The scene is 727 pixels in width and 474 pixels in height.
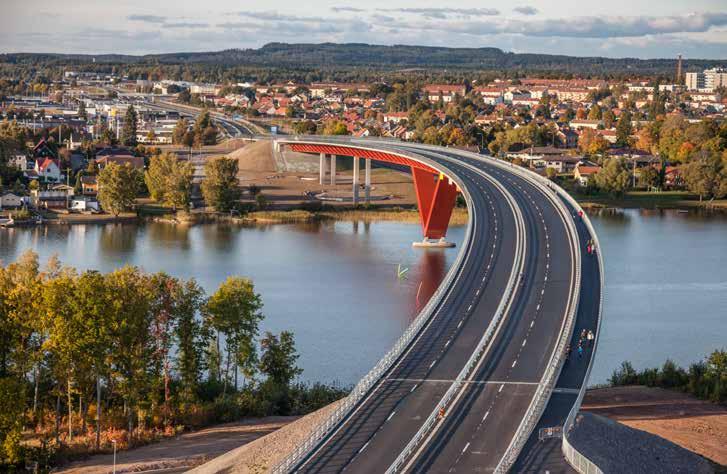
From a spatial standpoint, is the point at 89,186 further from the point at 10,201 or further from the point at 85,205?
the point at 10,201

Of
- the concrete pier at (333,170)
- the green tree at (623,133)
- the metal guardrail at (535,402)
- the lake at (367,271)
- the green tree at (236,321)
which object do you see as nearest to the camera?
the metal guardrail at (535,402)

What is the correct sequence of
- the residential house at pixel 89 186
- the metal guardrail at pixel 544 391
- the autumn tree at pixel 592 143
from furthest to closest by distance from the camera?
the autumn tree at pixel 592 143, the residential house at pixel 89 186, the metal guardrail at pixel 544 391

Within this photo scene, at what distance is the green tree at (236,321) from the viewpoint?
1825 centimetres

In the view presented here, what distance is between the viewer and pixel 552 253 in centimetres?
2248

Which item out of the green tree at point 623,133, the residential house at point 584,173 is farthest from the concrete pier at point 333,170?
the green tree at point 623,133

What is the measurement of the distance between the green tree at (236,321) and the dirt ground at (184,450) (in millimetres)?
1217

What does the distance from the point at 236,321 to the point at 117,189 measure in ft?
72.5

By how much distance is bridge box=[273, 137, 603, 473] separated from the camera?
41.4ft

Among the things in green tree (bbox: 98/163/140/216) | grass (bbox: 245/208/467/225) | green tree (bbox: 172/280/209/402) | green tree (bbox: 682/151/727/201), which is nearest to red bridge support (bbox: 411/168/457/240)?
grass (bbox: 245/208/467/225)

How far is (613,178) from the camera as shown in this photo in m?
45.7

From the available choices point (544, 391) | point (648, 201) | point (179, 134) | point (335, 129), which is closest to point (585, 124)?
point (335, 129)

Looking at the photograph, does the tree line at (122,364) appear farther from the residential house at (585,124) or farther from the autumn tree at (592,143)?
the residential house at (585,124)

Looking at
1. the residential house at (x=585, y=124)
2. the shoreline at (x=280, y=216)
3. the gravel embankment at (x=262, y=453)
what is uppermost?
the residential house at (x=585, y=124)

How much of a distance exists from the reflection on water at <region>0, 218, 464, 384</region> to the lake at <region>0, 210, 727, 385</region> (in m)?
0.03
